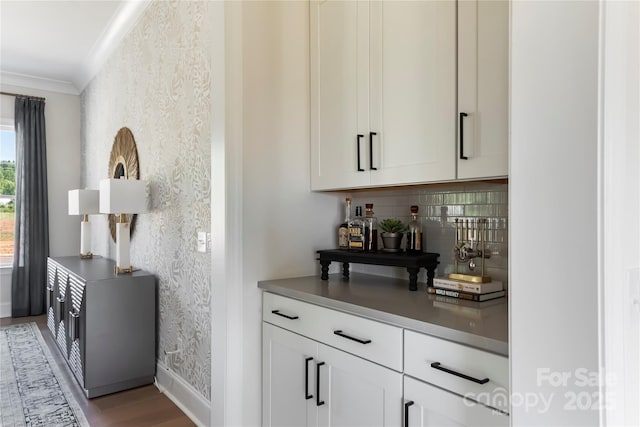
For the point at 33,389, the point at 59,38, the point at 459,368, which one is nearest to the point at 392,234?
the point at 459,368

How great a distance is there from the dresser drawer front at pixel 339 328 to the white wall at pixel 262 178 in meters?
0.16

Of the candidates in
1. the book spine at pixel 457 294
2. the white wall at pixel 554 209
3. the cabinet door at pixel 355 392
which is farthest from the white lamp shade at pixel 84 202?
the white wall at pixel 554 209

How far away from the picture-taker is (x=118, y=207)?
2.99 m

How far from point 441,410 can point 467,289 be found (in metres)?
0.49

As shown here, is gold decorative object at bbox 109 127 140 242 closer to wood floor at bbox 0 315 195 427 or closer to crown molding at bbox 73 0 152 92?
crown molding at bbox 73 0 152 92

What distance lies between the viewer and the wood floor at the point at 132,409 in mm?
2455

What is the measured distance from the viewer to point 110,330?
9.21 ft

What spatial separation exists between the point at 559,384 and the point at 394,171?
110 cm

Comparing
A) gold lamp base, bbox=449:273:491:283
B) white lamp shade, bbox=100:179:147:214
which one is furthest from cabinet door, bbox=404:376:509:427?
white lamp shade, bbox=100:179:147:214

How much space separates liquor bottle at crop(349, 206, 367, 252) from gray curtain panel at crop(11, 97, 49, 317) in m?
4.39

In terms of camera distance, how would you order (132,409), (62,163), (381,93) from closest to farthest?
1. (381,93)
2. (132,409)
3. (62,163)

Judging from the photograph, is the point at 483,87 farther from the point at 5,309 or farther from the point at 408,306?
the point at 5,309

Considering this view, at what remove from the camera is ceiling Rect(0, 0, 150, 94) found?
3352mm

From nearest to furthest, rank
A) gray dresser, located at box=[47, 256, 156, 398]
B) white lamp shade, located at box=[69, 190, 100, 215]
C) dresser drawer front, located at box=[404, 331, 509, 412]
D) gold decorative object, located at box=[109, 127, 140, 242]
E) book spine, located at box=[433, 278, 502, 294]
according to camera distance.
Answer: dresser drawer front, located at box=[404, 331, 509, 412], book spine, located at box=[433, 278, 502, 294], gray dresser, located at box=[47, 256, 156, 398], gold decorative object, located at box=[109, 127, 140, 242], white lamp shade, located at box=[69, 190, 100, 215]
